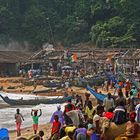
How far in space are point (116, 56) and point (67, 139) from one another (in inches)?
1250

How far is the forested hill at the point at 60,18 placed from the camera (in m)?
50.3

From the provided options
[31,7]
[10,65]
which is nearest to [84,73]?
[10,65]

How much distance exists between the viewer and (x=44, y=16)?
2109 inches

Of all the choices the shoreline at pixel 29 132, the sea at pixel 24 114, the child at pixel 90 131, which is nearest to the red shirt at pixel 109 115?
the child at pixel 90 131

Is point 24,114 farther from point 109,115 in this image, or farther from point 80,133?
point 80,133

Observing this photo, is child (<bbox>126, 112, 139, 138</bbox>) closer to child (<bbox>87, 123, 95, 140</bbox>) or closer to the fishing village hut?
child (<bbox>87, 123, 95, 140</bbox>)

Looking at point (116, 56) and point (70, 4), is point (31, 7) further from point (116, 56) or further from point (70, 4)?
point (116, 56)

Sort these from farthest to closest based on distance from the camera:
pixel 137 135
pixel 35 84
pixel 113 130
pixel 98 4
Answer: pixel 98 4, pixel 35 84, pixel 113 130, pixel 137 135

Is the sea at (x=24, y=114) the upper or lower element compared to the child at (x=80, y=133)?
lower

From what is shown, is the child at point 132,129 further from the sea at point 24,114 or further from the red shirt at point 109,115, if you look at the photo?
the sea at point 24,114

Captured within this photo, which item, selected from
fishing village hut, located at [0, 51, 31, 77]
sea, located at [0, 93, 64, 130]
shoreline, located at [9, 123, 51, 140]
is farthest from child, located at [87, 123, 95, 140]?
fishing village hut, located at [0, 51, 31, 77]

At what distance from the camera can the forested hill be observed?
5034cm

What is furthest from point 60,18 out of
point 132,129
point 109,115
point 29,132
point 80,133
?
point 132,129

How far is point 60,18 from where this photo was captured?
54.9 m
